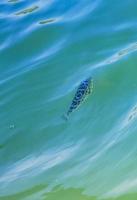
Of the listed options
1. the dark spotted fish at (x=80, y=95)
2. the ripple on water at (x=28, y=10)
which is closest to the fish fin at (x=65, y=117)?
the dark spotted fish at (x=80, y=95)

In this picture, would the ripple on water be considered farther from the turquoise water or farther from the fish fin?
the fish fin

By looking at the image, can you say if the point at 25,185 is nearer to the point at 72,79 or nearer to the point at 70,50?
the point at 72,79

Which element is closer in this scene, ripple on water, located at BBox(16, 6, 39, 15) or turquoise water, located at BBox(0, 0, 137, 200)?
turquoise water, located at BBox(0, 0, 137, 200)

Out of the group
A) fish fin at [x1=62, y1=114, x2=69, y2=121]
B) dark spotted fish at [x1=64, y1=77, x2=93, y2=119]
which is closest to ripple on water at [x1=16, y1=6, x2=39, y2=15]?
dark spotted fish at [x1=64, y1=77, x2=93, y2=119]

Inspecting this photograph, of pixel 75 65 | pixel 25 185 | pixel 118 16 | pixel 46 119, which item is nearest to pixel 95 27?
pixel 118 16

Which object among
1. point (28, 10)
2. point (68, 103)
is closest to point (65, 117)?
point (68, 103)
